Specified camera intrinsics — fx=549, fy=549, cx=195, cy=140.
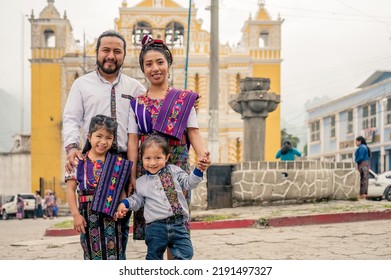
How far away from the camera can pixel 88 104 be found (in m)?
3.08

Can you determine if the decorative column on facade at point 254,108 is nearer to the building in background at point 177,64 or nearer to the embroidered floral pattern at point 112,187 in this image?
the embroidered floral pattern at point 112,187

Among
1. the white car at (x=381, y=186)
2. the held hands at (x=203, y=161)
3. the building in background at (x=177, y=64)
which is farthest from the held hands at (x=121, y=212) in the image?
the building in background at (x=177, y=64)

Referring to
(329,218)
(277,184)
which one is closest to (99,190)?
(329,218)

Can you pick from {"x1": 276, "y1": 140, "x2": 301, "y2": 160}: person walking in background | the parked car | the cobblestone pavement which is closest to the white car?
{"x1": 276, "y1": 140, "x2": 301, "y2": 160}: person walking in background

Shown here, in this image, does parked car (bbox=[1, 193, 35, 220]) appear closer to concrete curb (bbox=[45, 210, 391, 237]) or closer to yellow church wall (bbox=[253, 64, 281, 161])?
yellow church wall (bbox=[253, 64, 281, 161])

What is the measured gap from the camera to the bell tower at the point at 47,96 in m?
16.9

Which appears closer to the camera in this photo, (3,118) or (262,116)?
(3,118)

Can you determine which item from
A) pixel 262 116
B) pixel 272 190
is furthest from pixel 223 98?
pixel 272 190

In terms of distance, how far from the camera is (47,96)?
19562 millimetres

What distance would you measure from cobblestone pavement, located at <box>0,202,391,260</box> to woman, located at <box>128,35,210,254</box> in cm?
150

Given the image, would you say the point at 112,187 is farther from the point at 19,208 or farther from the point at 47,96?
the point at 47,96

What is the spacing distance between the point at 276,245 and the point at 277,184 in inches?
120
